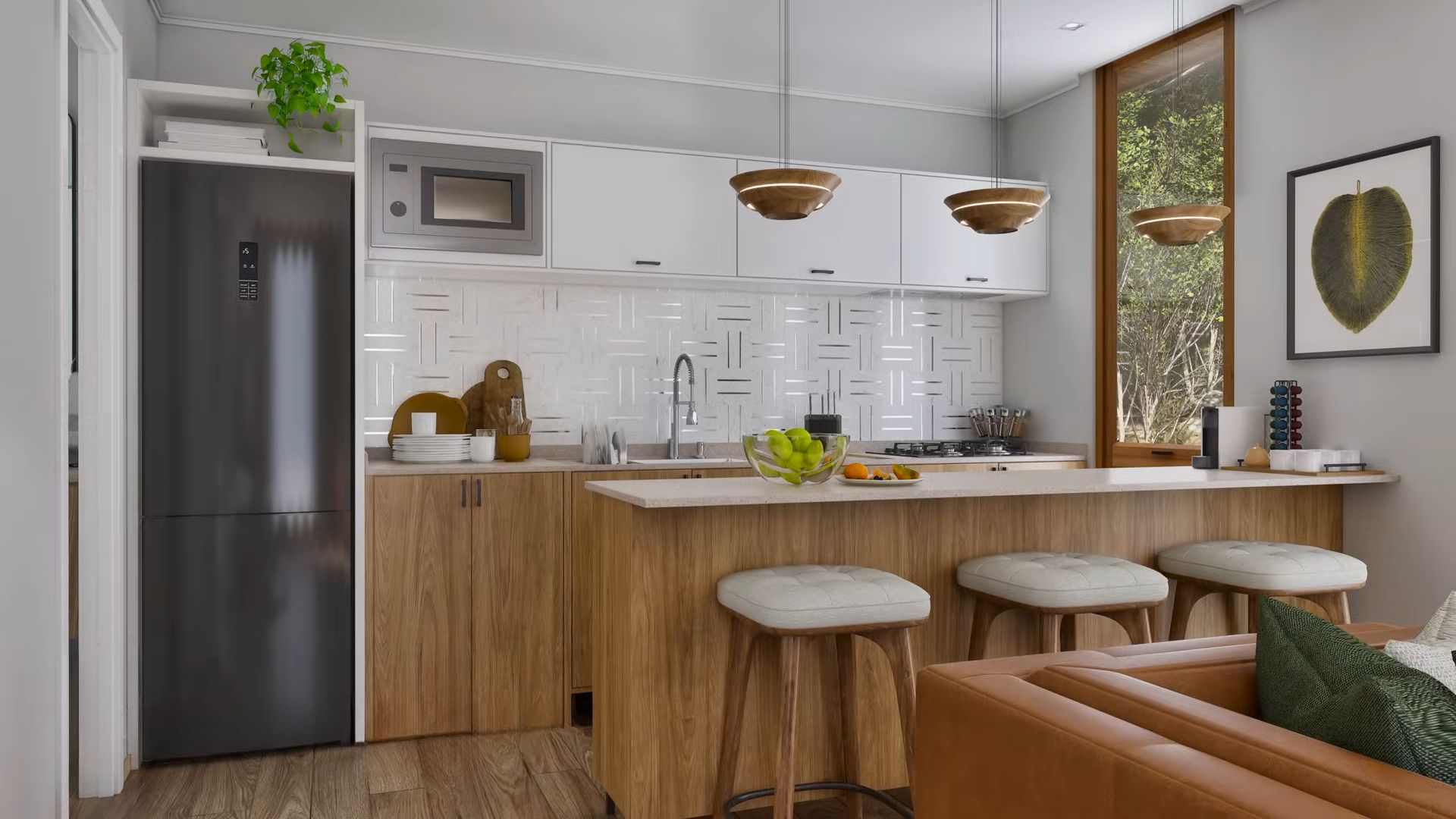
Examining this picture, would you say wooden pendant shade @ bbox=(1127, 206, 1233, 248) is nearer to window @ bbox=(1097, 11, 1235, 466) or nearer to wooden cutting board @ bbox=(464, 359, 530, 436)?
window @ bbox=(1097, 11, 1235, 466)

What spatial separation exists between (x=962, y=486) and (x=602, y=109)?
270 centimetres

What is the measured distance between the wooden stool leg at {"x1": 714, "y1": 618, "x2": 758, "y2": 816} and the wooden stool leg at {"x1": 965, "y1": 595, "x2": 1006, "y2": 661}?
2.28 ft

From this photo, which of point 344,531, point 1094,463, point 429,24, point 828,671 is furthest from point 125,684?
point 1094,463

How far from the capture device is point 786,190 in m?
2.85

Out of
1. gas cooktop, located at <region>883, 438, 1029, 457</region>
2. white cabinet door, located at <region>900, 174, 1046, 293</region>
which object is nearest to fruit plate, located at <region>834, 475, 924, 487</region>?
gas cooktop, located at <region>883, 438, 1029, 457</region>

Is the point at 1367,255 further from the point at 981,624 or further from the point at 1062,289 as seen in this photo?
the point at 981,624

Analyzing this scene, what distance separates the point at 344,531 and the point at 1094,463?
323cm

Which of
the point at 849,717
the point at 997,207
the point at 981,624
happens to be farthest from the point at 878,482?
the point at 997,207

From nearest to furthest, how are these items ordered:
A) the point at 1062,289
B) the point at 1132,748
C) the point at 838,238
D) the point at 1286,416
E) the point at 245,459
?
the point at 1132,748
the point at 245,459
the point at 1286,416
the point at 838,238
the point at 1062,289

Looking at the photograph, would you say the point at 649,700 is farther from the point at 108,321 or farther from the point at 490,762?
the point at 108,321

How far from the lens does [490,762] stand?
3.37 metres

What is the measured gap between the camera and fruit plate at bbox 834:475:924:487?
2.72 m

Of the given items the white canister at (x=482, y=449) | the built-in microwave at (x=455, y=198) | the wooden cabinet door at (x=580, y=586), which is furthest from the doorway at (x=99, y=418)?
the wooden cabinet door at (x=580, y=586)

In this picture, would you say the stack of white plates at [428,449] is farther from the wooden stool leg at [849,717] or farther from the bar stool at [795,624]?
the wooden stool leg at [849,717]
